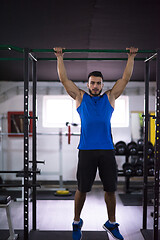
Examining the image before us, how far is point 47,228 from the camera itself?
10.8ft

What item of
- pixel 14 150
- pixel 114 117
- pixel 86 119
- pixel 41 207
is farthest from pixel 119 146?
pixel 86 119

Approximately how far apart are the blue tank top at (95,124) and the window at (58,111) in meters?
3.49

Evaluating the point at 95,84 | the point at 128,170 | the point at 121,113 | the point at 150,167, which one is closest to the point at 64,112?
the point at 121,113

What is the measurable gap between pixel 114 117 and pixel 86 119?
12.0 ft

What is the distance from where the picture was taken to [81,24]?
2.55 metres

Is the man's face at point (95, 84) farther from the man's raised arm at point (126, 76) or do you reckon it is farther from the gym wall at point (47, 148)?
the gym wall at point (47, 148)

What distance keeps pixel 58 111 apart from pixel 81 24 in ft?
11.7

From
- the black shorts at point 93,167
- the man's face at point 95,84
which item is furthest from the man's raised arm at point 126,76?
the black shorts at point 93,167

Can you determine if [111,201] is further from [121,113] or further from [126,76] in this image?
[121,113]

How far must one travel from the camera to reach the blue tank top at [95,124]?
7.88ft

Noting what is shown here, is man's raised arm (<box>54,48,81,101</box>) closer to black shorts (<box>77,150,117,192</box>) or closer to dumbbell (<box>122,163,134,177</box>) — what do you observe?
black shorts (<box>77,150,117,192</box>)

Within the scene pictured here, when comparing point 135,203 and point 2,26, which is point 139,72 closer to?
point 135,203

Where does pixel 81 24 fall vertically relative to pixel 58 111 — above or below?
above

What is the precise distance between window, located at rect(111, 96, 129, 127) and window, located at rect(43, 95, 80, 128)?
35.2 inches
